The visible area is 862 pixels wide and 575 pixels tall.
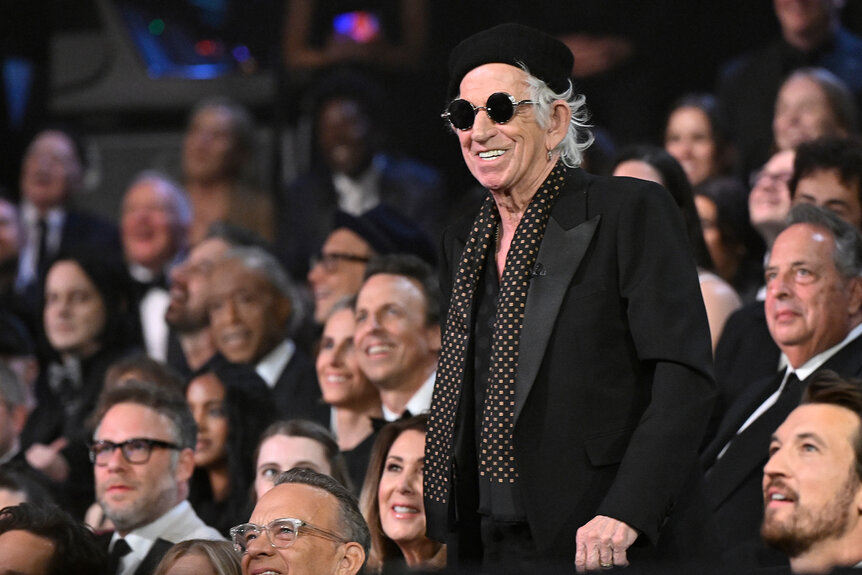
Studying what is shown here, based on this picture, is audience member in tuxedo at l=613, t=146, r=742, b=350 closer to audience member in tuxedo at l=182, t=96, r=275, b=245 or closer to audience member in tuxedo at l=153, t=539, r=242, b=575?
audience member in tuxedo at l=153, t=539, r=242, b=575

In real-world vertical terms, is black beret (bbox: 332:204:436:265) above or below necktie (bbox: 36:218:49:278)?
below

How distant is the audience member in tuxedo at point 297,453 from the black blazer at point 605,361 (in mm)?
1754

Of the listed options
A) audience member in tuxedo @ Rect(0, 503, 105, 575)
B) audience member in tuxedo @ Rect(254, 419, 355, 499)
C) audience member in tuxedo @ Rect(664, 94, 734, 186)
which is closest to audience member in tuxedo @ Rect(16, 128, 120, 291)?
audience member in tuxedo @ Rect(664, 94, 734, 186)

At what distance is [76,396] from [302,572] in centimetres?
333

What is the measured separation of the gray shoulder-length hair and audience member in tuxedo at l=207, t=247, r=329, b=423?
2734mm

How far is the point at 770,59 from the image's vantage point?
721 centimetres

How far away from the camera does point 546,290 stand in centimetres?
299

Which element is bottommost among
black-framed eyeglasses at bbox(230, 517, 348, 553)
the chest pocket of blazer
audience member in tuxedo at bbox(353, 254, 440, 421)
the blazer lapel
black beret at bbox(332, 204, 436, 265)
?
black-framed eyeglasses at bbox(230, 517, 348, 553)

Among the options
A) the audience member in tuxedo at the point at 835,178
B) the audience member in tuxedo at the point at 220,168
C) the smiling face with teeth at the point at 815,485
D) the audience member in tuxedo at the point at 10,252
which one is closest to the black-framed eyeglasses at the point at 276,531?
the smiling face with teeth at the point at 815,485

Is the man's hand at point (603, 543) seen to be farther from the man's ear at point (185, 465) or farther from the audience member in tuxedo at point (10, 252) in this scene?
the audience member in tuxedo at point (10, 252)

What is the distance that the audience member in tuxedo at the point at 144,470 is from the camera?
4.64 metres

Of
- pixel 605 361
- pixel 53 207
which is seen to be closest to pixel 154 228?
pixel 53 207

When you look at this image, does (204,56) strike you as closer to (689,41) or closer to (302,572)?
(689,41)

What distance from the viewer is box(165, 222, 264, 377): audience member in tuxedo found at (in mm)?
6480
